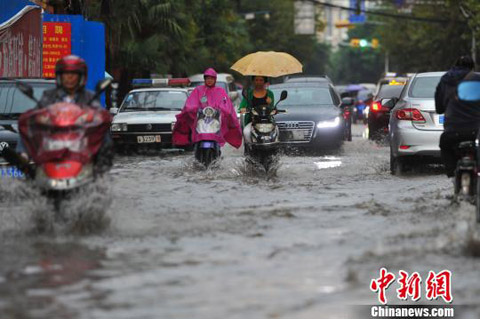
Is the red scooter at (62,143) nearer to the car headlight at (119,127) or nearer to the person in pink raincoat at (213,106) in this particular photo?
the person in pink raincoat at (213,106)

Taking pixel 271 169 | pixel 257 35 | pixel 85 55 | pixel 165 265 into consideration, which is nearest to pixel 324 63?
pixel 257 35

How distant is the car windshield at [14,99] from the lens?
1758 cm

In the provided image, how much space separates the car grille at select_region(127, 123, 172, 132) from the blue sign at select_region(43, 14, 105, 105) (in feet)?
12.0

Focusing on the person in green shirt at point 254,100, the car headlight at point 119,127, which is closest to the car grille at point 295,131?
the car headlight at point 119,127

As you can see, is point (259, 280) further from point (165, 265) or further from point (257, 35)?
point (257, 35)

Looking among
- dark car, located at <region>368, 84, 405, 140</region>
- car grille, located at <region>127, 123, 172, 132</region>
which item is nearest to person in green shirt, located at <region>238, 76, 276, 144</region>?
car grille, located at <region>127, 123, 172, 132</region>

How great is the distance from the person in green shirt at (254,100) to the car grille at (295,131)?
19.5 ft

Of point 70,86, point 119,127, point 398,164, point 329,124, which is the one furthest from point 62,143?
point 119,127

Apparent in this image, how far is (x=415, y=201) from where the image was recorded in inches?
568

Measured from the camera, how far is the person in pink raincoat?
18.9 meters

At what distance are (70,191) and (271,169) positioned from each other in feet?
26.8

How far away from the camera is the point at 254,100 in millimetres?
19047

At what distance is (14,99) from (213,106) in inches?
115

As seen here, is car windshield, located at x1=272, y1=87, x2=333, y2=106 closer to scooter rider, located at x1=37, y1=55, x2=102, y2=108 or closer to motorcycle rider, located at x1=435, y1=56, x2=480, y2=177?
motorcycle rider, located at x1=435, y1=56, x2=480, y2=177
